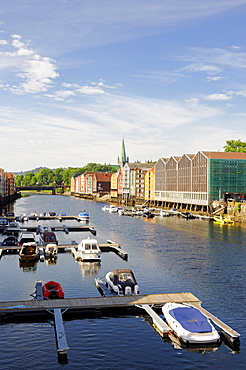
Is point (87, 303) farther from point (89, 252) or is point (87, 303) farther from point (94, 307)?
point (89, 252)

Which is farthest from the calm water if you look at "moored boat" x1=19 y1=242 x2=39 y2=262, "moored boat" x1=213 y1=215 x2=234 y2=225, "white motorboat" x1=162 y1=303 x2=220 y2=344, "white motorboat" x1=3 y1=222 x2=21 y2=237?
"moored boat" x1=213 y1=215 x2=234 y2=225

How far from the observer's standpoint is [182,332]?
26859 millimetres

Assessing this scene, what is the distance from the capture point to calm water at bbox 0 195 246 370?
82.6ft

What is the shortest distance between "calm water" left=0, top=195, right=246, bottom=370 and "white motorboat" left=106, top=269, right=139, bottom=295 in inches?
70.2

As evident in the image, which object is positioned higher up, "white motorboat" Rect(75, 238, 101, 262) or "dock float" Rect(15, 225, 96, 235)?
"white motorboat" Rect(75, 238, 101, 262)

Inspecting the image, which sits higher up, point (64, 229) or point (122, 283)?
point (122, 283)

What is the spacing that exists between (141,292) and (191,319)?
457 inches

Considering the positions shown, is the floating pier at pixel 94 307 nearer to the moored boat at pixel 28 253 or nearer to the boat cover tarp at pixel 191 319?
the boat cover tarp at pixel 191 319

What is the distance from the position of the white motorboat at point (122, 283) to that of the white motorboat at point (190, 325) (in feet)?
22.9

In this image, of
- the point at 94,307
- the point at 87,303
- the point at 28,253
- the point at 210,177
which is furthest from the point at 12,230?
the point at 210,177

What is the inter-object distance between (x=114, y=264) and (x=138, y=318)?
874 inches

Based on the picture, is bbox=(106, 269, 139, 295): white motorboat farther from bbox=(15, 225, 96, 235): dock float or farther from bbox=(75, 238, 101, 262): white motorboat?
bbox=(15, 225, 96, 235): dock float

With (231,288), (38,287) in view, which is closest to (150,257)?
(231,288)

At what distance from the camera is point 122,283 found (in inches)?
1470
